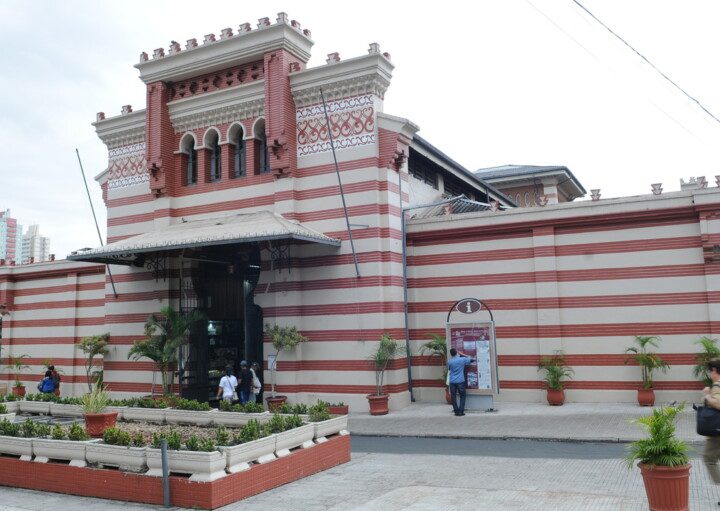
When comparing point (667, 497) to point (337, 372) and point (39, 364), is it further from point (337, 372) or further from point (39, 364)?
point (39, 364)

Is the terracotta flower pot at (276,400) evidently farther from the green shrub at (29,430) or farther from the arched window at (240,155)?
the green shrub at (29,430)

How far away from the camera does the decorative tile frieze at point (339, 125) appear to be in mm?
19688

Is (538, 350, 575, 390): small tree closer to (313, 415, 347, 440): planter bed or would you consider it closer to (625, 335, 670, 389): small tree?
(625, 335, 670, 389): small tree

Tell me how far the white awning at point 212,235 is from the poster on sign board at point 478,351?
4.73m

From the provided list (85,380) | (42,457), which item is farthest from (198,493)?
(85,380)

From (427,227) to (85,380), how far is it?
53.9 feet

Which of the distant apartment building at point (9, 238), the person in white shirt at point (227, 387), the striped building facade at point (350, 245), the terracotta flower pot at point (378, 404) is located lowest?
the terracotta flower pot at point (378, 404)

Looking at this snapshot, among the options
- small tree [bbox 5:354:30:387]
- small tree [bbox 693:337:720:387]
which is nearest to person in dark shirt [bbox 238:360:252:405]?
small tree [bbox 693:337:720:387]

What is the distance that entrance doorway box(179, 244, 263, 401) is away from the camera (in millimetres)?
21984

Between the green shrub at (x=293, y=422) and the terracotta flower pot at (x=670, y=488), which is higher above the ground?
the green shrub at (x=293, y=422)

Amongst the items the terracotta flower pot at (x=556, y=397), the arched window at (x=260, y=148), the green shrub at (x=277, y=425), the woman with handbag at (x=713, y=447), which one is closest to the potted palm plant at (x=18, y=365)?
the arched window at (x=260, y=148)

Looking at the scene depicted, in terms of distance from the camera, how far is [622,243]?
707 inches

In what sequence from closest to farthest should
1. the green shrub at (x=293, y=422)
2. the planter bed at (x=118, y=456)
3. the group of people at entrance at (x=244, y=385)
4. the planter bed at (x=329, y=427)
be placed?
the planter bed at (x=118, y=456) → the green shrub at (x=293, y=422) → the planter bed at (x=329, y=427) → the group of people at entrance at (x=244, y=385)

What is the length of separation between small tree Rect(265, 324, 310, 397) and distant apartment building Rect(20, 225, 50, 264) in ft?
371
